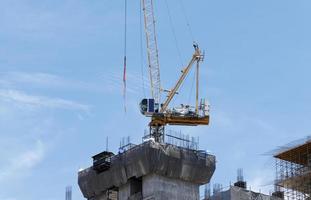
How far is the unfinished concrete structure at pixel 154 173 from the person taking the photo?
147500 mm

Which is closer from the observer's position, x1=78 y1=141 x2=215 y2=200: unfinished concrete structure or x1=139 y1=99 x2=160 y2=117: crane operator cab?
x1=78 y1=141 x2=215 y2=200: unfinished concrete structure

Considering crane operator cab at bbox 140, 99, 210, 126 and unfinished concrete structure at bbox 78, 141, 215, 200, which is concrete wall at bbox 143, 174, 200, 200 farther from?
crane operator cab at bbox 140, 99, 210, 126

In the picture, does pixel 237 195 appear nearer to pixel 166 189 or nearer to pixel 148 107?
pixel 166 189

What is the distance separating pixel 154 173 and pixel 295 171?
31.9m

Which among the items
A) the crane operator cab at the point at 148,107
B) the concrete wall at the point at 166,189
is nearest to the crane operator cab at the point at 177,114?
the crane operator cab at the point at 148,107

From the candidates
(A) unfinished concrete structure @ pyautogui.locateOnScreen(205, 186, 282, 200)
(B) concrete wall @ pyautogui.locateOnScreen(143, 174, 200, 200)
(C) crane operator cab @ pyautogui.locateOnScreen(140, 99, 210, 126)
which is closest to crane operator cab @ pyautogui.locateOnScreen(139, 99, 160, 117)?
(C) crane operator cab @ pyautogui.locateOnScreen(140, 99, 210, 126)

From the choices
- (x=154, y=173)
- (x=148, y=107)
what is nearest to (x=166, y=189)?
(x=154, y=173)

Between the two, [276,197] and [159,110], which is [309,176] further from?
[159,110]

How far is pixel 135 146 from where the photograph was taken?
151 metres

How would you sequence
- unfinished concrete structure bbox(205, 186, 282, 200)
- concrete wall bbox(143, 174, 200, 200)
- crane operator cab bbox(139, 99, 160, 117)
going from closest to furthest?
1. concrete wall bbox(143, 174, 200, 200)
2. unfinished concrete structure bbox(205, 186, 282, 200)
3. crane operator cab bbox(139, 99, 160, 117)

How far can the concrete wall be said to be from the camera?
5787 inches

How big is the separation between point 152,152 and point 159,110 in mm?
24111

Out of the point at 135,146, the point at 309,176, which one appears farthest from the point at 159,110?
the point at 309,176

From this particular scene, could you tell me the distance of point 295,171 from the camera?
166 meters
